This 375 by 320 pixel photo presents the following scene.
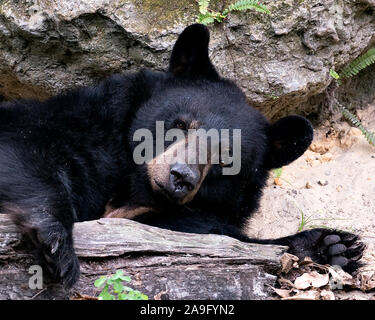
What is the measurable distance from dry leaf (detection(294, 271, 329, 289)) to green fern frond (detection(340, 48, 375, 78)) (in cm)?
322

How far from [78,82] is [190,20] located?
1434 mm

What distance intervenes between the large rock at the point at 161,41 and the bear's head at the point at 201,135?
0.82 metres

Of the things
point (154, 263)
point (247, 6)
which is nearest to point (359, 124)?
point (247, 6)

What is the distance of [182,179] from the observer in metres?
4.62

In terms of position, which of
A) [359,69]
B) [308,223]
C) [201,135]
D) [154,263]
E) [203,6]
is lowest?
[308,223]

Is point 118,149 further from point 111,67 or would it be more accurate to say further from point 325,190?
point 325,190

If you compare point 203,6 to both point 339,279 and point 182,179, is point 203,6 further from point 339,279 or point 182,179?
point 339,279

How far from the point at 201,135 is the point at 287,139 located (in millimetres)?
1024

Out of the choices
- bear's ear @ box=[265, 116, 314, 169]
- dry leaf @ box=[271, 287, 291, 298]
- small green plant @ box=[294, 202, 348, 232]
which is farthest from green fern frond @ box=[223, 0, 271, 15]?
dry leaf @ box=[271, 287, 291, 298]

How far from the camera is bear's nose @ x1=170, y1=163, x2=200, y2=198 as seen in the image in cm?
462

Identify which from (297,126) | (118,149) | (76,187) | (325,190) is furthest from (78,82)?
(325,190)

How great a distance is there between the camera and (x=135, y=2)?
6273 millimetres
